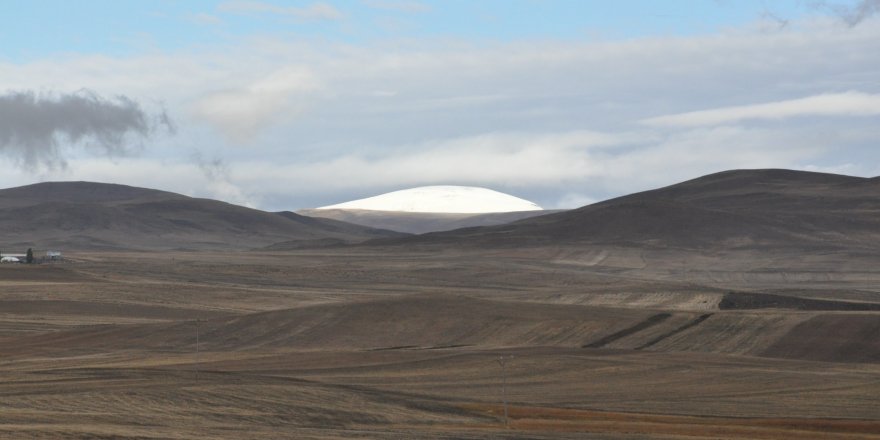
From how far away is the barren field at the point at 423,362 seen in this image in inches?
1984

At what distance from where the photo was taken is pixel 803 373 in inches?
2736

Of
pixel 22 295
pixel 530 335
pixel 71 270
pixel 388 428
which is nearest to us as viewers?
pixel 388 428

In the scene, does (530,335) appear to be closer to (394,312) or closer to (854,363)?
(394,312)

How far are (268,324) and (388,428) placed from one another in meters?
46.4

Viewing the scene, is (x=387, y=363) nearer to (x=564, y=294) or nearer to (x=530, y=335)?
(x=530, y=335)

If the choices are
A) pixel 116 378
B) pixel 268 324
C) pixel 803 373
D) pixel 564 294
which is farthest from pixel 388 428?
pixel 564 294

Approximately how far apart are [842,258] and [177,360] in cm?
12709

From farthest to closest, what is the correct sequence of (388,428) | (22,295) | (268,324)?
(22,295) → (268,324) → (388,428)

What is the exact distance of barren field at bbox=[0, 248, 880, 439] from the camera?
165 feet

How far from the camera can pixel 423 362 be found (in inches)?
2936

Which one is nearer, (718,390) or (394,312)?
(718,390)

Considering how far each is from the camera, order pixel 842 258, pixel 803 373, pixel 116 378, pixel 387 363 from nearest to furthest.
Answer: pixel 116 378 < pixel 803 373 < pixel 387 363 < pixel 842 258

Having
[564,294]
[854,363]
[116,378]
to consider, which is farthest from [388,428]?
[564,294]

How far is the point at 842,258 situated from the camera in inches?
7382
